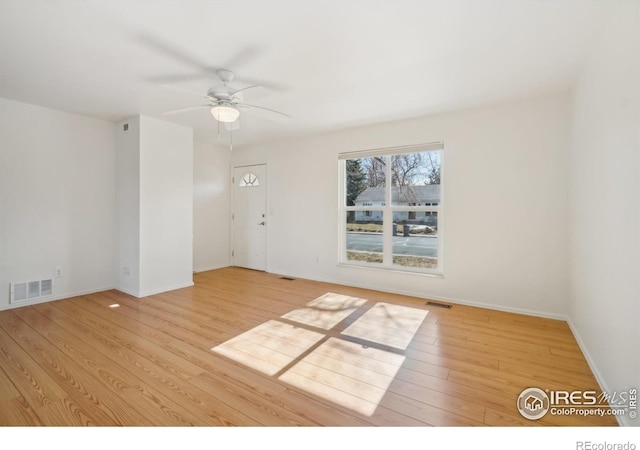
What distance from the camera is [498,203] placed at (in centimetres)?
355

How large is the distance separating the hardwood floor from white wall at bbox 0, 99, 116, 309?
583mm

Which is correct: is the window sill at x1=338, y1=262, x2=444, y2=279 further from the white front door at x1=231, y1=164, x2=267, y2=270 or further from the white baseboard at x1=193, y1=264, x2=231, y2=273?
the white baseboard at x1=193, y1=264, x2=231, y2=273

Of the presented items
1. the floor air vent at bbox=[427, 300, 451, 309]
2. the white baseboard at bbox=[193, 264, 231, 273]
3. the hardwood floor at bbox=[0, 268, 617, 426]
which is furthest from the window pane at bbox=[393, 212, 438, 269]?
the white baseboard at bbox=[193, 264, 231, 273]

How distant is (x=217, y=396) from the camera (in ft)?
6.18

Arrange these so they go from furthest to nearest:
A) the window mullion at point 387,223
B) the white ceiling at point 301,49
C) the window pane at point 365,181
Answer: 1. the window pane at point 365,181
2. the window mullion at point 387,223
3. the white ceiling at point 301,49

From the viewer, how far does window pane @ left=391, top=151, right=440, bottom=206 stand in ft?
13.3

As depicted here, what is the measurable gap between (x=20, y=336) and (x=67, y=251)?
155cm

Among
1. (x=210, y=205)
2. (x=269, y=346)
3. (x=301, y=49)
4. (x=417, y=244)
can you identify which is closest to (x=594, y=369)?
(x=417, y=244)

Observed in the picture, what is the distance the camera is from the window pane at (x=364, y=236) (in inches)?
179

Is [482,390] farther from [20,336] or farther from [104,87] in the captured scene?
[104,87]

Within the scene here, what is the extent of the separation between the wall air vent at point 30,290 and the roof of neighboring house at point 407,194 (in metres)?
4.44

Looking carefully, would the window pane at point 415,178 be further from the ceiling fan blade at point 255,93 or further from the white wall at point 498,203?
the ceiling fan blade at point 255,93

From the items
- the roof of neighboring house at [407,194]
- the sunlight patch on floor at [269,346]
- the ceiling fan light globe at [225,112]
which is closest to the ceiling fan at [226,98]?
the ceiling fan light globe at [225,112]
